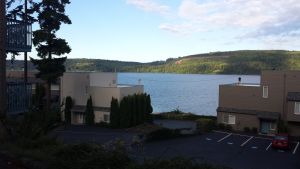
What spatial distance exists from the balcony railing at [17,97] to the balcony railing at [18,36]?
1698mm

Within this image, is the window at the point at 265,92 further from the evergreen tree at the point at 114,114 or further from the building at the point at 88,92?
the evergreen tree at the point at 114,114

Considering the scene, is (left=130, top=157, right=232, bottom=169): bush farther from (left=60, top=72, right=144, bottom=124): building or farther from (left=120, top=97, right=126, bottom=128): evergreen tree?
(left=60, top=72, right=144, bottom=124): building

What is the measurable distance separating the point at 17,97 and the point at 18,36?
2.78 metres

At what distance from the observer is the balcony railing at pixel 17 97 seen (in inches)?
722

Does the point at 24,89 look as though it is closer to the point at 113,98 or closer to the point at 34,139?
the point at 34,139

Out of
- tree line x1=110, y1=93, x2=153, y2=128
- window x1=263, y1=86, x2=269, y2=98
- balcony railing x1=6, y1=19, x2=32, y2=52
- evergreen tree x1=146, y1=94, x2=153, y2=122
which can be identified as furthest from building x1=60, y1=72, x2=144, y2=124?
balcony railing x1=6, y1=19, x2=32, y2=52

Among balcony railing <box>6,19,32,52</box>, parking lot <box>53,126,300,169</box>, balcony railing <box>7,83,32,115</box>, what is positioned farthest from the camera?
parking lot <box>53,126,300,169</box>

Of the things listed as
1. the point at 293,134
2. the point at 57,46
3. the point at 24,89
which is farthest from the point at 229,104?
the point at 24,89

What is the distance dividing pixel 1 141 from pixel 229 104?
45105 millimetres

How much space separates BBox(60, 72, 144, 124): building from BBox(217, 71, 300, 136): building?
483 inches

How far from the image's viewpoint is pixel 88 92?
56.2 m

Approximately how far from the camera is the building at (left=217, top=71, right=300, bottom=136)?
49.0m

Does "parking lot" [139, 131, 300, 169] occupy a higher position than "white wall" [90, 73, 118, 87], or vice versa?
"white wall" [90, 73, 118, 87]

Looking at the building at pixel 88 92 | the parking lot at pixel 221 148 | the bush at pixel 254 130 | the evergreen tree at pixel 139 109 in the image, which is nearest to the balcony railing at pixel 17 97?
the parking lot at pixel 221 148
